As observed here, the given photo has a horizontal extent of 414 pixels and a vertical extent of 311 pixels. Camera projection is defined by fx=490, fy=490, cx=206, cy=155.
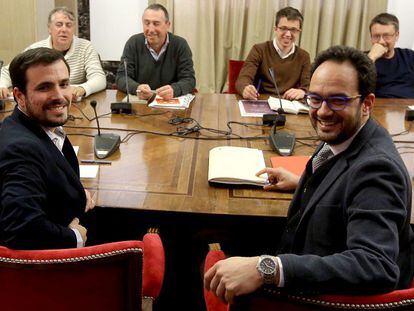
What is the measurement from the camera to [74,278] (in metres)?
1.06

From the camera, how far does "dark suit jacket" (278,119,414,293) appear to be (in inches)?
36.8

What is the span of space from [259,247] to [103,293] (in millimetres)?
751

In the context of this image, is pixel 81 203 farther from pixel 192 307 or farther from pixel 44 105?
pixel 192 307

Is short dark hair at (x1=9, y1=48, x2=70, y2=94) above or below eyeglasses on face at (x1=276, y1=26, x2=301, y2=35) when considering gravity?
below

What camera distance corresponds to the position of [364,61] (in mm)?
1214

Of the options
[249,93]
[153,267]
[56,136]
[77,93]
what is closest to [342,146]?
[153,267]

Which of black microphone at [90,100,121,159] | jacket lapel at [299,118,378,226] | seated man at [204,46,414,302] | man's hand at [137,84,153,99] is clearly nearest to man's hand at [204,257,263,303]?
seated man at [204,46,414,302]

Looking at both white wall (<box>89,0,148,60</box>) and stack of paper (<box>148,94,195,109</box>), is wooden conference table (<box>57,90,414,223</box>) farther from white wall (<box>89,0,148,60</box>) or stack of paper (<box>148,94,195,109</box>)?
white wall (<box>89,0,148,60</box>)

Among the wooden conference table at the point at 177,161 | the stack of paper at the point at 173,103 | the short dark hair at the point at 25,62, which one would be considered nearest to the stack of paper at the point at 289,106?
the wooden conference table at the point at 177,161

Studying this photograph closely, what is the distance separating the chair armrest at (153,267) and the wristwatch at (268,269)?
538 millimetres

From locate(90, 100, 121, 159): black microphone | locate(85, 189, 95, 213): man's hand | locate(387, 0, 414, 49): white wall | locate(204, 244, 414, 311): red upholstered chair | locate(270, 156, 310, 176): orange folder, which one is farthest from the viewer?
locate(387, 0, 414, 49): white wall

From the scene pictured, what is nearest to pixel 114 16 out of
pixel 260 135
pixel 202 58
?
pixel 202 58

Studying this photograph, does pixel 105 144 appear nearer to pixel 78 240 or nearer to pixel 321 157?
pixel 78 240

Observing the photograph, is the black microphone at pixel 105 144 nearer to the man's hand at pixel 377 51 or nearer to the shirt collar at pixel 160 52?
the shirt collar at pixel 160 52
